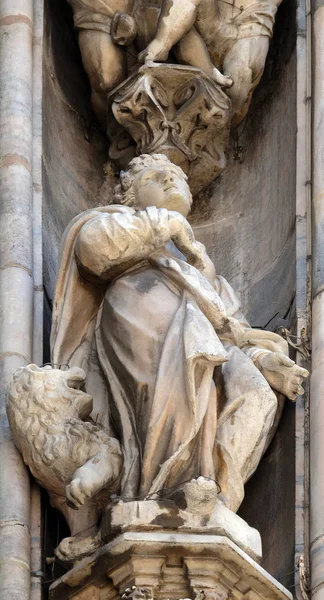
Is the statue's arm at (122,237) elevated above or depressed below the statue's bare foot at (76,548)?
above

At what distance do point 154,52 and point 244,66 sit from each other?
1.27 feet

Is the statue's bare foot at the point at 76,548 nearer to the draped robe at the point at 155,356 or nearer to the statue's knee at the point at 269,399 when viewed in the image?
the draped robe at the point at 155,356

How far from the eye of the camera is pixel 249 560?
9.33 meters

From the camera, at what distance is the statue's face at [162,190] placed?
33.6ft

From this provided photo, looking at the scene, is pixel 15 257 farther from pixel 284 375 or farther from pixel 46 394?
pixel 284 375

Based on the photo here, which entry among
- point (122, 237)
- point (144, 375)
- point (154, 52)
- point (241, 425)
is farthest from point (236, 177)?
point (144, 375)

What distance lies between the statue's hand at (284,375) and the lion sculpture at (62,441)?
72cm

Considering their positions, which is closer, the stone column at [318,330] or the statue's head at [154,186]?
the stone column at [318,330]

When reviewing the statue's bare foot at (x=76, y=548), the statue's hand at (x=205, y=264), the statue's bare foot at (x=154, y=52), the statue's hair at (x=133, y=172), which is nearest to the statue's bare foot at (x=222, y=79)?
the statue's bare foot at (x=154, y=52)

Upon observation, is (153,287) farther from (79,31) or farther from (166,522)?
(79,31)

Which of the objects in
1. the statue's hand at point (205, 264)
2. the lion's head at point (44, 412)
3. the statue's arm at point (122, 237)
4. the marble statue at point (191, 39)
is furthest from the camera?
the marble statue at point (191, 39)

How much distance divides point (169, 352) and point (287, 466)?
0.74 m

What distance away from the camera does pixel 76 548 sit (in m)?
9.43

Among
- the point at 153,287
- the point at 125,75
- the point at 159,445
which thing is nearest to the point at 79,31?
the point at 125,75
